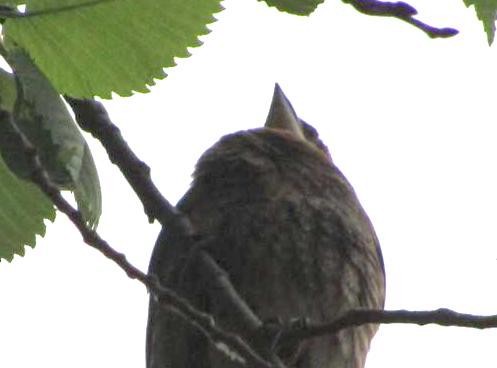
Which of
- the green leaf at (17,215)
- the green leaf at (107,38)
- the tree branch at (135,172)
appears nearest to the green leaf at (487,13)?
the green leaf at (107,38)

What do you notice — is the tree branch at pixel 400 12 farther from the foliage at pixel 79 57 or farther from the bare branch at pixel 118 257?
the bare branch at pixel 118 257

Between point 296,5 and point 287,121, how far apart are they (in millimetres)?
3554

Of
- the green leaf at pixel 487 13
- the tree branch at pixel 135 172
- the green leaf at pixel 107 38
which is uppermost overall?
the green leaf at pixel 487 13

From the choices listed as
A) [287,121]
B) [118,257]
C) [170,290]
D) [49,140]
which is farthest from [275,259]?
[49,140]

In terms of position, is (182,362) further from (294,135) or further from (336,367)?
(294,135)

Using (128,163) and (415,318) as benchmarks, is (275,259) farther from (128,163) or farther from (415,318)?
(415,318)

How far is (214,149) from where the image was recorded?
14.3ft

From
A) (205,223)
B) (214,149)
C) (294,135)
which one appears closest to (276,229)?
(205,223)

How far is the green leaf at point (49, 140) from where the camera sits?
1495 mm

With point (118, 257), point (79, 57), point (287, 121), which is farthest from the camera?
point (287, 121)

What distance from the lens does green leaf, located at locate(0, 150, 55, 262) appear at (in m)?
1.80

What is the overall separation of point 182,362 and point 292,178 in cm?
88

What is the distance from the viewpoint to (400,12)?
4.54 feet

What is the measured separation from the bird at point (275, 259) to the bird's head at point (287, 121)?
35.6 inches
